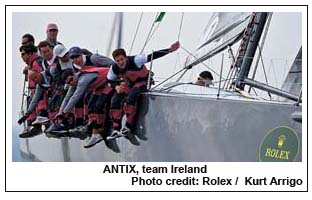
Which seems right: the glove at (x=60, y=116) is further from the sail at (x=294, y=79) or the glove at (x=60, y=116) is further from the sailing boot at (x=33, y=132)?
the sail at (x=294, y=79)

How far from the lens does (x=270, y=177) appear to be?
3.15 meters

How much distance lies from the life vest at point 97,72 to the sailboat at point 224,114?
0.75ft

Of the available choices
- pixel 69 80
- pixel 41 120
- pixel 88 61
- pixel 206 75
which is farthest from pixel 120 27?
pixel 41 120

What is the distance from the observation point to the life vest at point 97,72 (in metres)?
3.43

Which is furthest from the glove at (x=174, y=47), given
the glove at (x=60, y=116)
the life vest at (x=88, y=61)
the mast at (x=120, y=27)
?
the glove at (x=60, y=116)

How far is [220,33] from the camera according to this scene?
3.40 metres

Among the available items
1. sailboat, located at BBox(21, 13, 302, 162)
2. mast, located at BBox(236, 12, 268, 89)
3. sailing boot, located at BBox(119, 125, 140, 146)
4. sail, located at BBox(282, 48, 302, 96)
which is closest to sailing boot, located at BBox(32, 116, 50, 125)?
sailboat, located at BBox(21, 13, 302, 162)

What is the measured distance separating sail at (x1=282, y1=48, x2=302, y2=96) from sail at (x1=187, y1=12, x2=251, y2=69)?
0.25 metres

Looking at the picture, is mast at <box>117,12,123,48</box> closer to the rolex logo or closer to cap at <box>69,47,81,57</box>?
cap at <box>69,47,81,57</box>

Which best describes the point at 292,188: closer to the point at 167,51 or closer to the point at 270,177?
the point at 270,177

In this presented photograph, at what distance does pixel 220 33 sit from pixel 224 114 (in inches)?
19.3

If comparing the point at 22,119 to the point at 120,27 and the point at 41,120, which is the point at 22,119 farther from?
the point at 120,27
